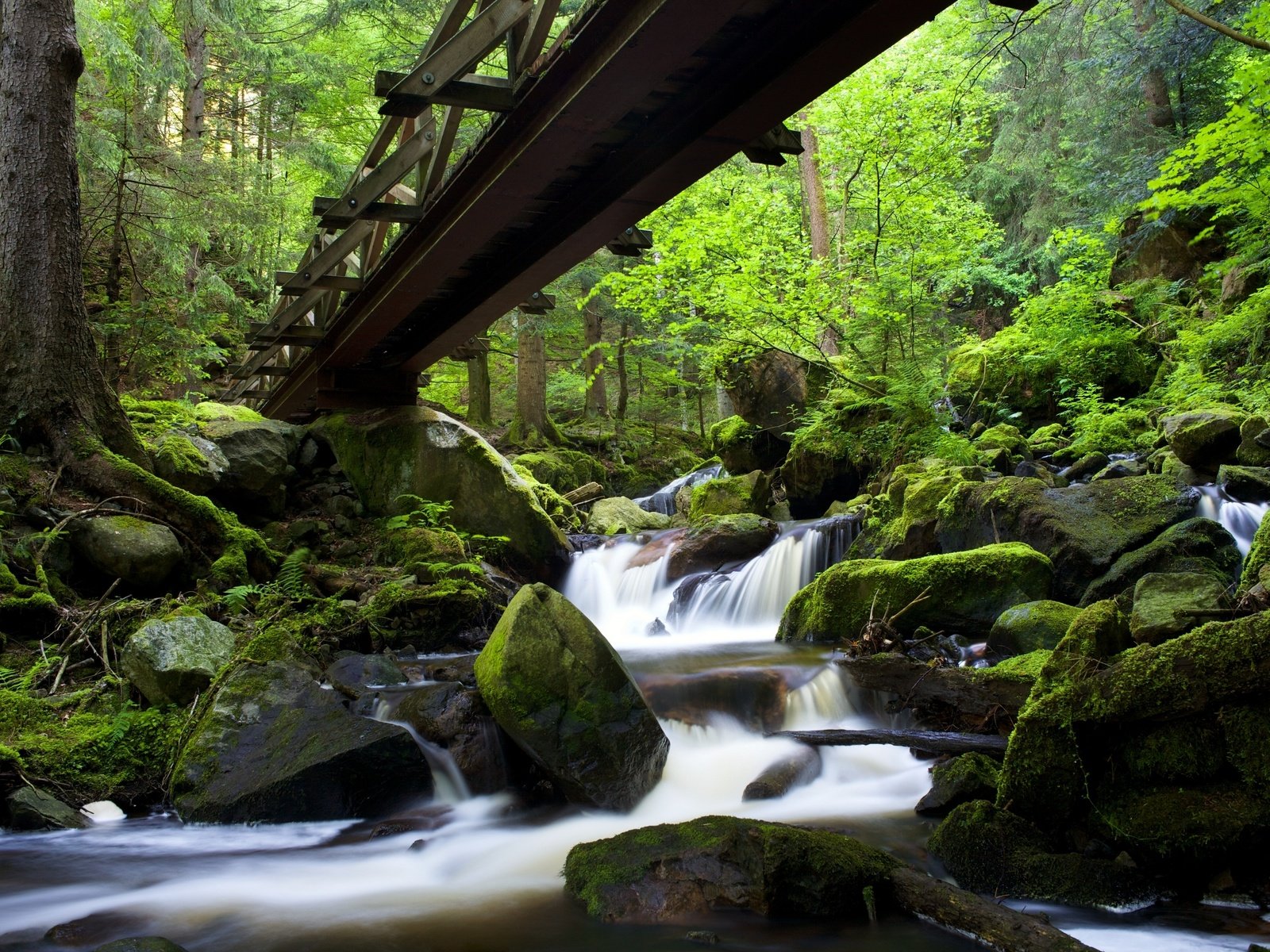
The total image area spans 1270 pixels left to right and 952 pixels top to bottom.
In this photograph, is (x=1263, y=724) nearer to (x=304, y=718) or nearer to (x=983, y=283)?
(x=304, y=718)

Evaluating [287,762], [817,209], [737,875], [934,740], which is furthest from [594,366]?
[737,875]

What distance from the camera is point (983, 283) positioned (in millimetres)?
22656

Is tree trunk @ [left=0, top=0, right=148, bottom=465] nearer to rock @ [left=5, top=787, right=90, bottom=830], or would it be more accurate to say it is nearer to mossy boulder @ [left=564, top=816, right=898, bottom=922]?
rock @ [left=5, top=787, right=90, bottom=830]

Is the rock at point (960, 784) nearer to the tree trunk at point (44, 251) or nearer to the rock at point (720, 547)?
the rock at point (720, 547)

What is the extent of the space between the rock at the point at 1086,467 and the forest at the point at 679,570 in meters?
0.06

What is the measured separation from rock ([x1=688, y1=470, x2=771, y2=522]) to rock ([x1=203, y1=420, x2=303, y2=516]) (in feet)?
21.6

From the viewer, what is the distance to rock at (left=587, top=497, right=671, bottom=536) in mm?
13844

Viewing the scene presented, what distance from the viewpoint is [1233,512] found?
7797 mm

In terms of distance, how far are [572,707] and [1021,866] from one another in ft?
8.48

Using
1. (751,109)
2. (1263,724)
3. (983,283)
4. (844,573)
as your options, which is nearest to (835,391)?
(844,573)

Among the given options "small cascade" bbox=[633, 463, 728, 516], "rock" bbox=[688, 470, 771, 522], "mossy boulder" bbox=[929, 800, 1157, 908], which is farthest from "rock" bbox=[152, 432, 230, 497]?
"small cascade" bbox=[633, 463, 728, 516]

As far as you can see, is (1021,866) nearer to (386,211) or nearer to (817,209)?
(386,211)

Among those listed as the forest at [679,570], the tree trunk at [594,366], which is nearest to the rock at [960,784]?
the forest at [679,570]

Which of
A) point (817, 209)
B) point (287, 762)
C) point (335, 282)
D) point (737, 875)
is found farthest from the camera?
point (817, 209)
